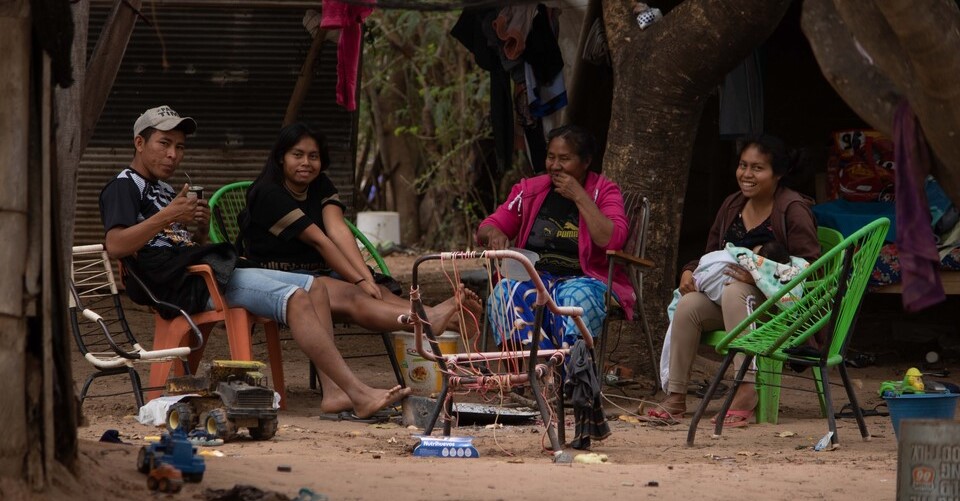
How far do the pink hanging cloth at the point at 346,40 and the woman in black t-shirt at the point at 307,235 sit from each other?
1.21 metres

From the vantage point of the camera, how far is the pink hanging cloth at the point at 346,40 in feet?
25.8

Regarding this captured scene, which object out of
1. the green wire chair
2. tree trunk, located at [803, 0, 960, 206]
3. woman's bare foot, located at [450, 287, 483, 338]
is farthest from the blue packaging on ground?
tree trunk, located at [803, 0, 960, 206]

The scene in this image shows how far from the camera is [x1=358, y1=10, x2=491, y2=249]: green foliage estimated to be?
629 inches

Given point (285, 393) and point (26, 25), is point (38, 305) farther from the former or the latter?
point (285, 393)

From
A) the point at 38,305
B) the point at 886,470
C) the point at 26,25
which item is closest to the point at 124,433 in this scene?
the point at 38,305

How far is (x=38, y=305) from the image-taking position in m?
3.83

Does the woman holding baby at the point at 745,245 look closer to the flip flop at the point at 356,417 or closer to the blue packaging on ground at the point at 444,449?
the flip flop at the point at 356,417

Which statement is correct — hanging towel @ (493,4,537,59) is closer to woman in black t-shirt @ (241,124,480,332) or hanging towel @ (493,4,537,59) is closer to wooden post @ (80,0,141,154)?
woman in black t-shirt @ (241,124,480,332)

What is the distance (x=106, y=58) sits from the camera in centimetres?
591

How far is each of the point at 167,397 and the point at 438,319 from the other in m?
1.28

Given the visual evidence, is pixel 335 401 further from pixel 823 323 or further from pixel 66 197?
pixel 823 323

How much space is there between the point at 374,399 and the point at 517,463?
1.25m

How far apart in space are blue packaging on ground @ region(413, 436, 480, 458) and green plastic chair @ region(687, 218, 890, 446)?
114 cm

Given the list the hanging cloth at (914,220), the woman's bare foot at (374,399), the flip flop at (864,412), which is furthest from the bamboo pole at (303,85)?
the hanging cloth at (914,220)
